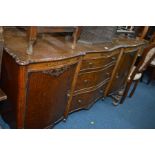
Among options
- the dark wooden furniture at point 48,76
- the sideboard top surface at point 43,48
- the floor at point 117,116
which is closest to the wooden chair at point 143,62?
the floor at point 117,116

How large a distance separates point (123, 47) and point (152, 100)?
1.21 meters

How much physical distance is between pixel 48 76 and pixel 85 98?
743 millimetres

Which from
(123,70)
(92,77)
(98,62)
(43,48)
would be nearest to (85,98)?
(92,77)

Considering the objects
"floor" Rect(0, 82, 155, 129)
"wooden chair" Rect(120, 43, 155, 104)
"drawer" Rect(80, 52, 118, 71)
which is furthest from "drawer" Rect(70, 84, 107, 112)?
"wooden chair" Rect(120, 43, 155, 104)

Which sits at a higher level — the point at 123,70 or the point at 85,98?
the point at 123,70

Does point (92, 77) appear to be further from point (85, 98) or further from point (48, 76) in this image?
point (48, 76)

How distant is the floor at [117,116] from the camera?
2.01 meters

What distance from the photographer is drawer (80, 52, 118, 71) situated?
5.39 ft

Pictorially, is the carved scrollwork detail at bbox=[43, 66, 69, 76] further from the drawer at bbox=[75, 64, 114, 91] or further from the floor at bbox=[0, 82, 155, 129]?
the floor at bbox=[0, 82, 155, 129]

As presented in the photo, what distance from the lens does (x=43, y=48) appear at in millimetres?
1368

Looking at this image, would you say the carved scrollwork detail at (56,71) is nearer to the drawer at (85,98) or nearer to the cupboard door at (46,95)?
the cupboard door at (46,95)

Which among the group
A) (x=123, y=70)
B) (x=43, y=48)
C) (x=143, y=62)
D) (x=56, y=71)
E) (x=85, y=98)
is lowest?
(x=85, y=98)
